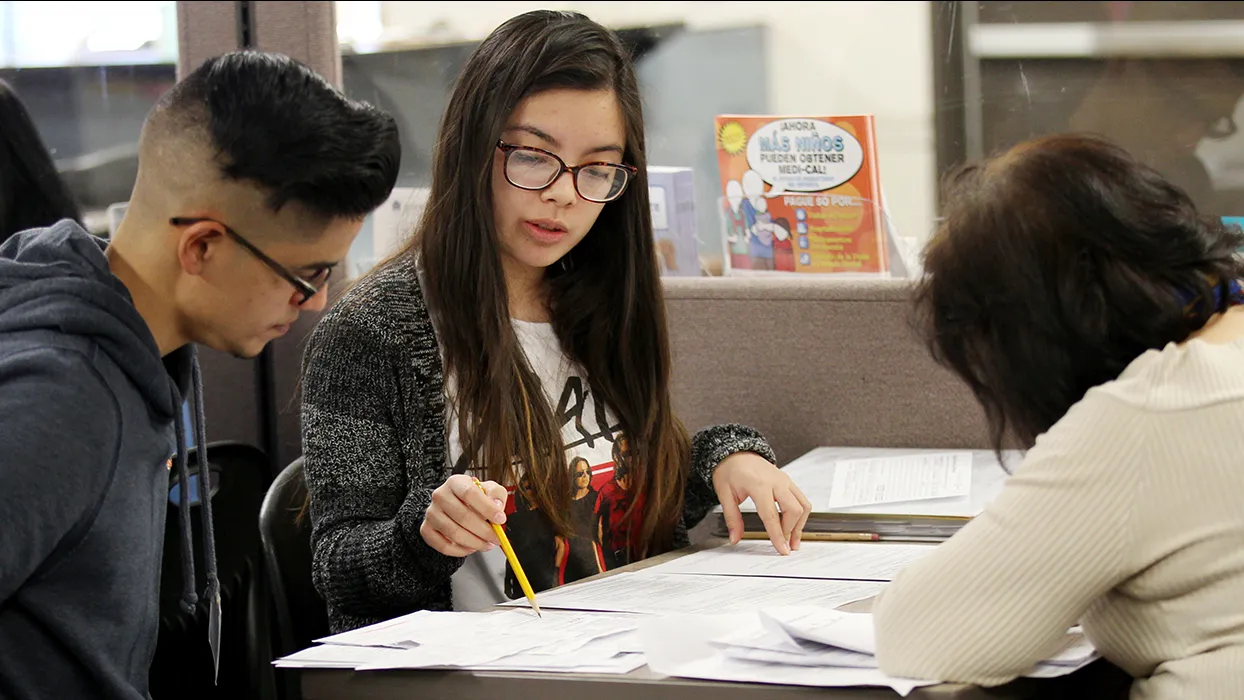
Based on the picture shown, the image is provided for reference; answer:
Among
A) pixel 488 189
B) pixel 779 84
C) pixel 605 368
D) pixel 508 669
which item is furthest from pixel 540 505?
pixel 779 84

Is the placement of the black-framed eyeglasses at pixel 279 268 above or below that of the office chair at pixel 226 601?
above

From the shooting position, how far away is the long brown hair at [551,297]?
140 cm

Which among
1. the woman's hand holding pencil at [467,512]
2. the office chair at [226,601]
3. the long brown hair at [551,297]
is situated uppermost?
the long brown hair at [551,297]

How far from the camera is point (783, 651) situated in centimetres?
93

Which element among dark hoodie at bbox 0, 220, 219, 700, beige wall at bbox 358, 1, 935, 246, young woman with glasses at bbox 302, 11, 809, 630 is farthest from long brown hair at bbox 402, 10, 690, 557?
beige wall at bbox 358, 1, 935, 246

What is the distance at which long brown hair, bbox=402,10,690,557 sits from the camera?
1397 millimetres

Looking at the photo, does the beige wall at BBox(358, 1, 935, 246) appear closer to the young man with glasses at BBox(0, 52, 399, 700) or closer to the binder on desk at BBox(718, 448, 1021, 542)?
the binder on desk at BBox(718, 448, 1021, 542)

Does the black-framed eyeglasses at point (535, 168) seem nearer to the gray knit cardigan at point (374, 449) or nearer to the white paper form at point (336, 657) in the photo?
the gray knit cardigan at point (374, 449)

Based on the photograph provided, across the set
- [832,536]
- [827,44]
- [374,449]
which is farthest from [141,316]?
[827,44]

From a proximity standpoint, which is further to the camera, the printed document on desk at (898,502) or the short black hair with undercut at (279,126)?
the printed document on desk at (898,502)

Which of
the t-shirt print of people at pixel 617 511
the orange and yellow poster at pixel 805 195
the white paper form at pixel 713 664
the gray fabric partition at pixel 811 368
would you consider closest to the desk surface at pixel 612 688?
the white paper form at pixel 713 664

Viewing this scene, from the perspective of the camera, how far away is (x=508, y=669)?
0.93 m

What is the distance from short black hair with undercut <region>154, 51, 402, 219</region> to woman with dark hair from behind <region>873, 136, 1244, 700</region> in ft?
1.45

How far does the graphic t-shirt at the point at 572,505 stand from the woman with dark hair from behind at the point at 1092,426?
1.83 feet
